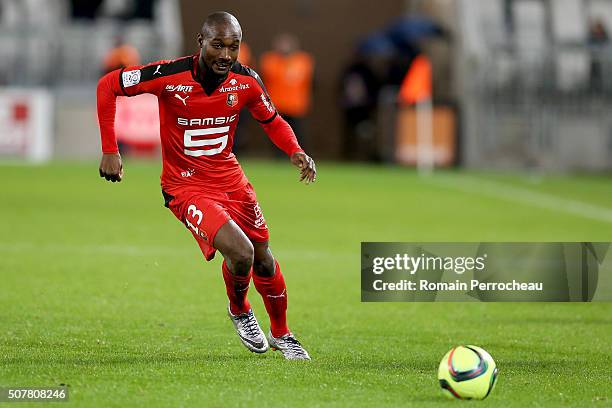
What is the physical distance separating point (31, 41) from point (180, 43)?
3601 mm

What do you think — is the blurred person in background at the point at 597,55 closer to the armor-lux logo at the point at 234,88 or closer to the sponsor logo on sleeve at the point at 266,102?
the sponsor logo on sleeve at the point at 266,102

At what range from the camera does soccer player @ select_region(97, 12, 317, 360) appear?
25.3 feet

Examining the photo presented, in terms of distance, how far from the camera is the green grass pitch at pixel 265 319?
22.4 ft

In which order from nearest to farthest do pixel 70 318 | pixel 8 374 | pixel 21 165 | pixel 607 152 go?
pixel 8 374 < pixel 70 318 < pixel 21 165 < pixel 607 152

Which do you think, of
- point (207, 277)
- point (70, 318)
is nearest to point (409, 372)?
point (70, 318)

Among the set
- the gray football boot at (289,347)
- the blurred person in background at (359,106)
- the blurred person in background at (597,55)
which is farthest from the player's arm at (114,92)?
the blurred person in background at (359,106)

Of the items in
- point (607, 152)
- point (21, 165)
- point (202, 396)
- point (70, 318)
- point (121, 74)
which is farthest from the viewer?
point (607, 152)

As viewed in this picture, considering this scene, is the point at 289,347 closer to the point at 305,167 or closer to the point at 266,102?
the point at 305,167

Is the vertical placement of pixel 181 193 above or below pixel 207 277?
above

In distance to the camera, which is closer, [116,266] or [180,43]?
[116,266]

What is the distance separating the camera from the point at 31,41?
28.4m

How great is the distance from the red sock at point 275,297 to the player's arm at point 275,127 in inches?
25.0

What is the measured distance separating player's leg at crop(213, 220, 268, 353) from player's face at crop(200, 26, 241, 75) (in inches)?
35.0

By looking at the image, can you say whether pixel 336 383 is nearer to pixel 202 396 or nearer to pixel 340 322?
pixel 202 396
